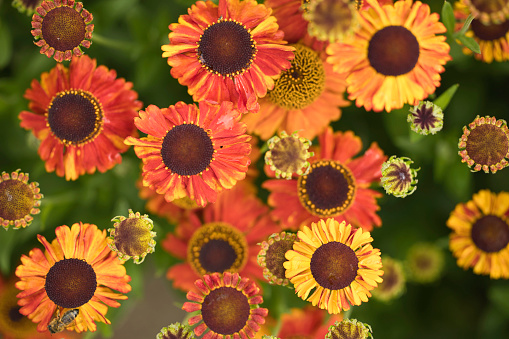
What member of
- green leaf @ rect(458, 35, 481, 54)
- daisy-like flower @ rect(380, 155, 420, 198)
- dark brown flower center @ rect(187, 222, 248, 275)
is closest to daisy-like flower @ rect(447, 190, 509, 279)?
daisy-like flower @ rect(380, 155, 420, 198)

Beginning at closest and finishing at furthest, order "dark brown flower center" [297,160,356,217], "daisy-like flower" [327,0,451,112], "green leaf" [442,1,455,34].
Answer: "daisy-like flower" [327,0,451,112], "green leaf" [442,1,455,34], "dark brown flower center" [297,160,356,217]

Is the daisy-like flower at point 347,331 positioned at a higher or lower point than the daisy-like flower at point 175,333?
higher

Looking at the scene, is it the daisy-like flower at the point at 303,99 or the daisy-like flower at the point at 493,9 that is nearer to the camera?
the daisy-like flower at the point at 493,9

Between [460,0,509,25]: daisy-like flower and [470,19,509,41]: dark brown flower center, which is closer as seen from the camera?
[460,0,509,25]: daisy-like flower

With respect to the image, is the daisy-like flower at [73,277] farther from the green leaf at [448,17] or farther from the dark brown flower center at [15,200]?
the green leaf at [448,17]

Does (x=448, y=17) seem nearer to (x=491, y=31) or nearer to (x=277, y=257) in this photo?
(x=491, y=31)

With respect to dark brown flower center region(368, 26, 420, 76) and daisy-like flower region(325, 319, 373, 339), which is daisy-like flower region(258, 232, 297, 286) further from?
dark brown flower center region(368, 26, 420, 76)

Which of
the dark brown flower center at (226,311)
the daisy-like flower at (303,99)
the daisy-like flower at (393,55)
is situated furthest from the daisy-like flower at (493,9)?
the dark brown flower center at (226,311)

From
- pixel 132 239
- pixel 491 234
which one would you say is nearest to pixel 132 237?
pixel 132 239
